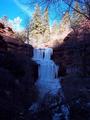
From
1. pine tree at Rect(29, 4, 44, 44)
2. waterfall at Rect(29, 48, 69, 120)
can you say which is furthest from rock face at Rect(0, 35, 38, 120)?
pine tree at Rect(29, 4, 44, 44)

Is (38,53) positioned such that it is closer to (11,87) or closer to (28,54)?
(28,54)

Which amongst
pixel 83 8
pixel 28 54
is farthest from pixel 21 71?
pixel 83 8

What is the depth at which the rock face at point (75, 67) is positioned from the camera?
2113cm

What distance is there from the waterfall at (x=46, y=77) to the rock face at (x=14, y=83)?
0.71 meters

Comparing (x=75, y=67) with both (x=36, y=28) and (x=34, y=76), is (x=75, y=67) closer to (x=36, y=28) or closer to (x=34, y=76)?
(x=34, y=76)

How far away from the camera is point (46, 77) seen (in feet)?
103

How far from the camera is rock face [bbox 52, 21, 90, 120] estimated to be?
21.1 metres

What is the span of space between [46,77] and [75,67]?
4047mm

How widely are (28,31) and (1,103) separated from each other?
3773 cm

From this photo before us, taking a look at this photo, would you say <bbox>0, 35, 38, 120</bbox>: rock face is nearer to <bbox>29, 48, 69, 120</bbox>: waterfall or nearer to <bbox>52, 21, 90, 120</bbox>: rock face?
<bbox>29, 48, 69, 120</bbox>: waterfall

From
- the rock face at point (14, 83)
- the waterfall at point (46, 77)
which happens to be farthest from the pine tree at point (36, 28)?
the rock face at point (14, 83)

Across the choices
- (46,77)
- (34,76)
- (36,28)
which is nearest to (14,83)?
(34,76)

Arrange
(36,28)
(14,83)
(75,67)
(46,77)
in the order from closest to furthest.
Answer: (14,83) → (46,77) → (75,67) → (36,28)

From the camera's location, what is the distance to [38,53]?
122 feet
